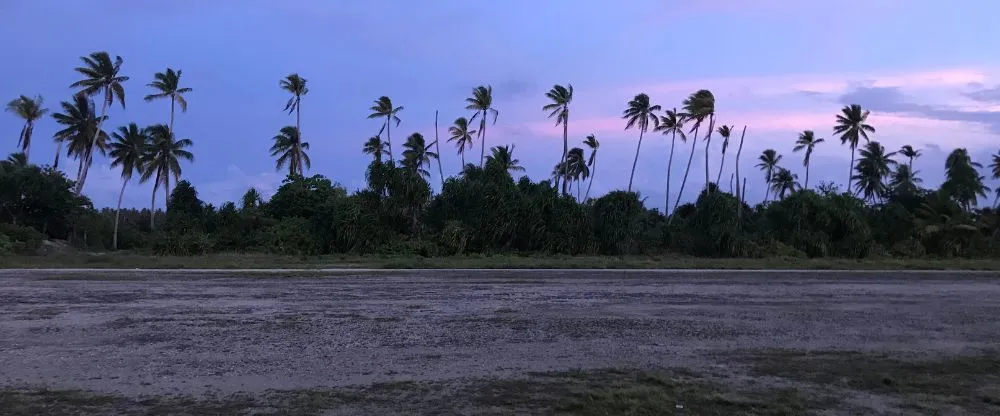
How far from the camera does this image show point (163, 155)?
57.8 m

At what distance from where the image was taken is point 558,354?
8914 mm

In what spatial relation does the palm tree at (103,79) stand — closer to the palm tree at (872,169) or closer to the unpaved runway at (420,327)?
the unpaved runway at (420,327)

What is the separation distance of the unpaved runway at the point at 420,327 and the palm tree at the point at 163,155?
39929 millimetres

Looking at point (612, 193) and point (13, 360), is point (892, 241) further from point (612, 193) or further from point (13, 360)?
point (13, 360)

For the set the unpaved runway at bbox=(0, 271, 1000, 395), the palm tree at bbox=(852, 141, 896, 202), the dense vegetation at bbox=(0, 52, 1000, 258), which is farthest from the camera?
the palm tree at bbox=(852, 141, 896, 202)

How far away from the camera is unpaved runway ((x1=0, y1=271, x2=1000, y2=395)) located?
7.96 meters

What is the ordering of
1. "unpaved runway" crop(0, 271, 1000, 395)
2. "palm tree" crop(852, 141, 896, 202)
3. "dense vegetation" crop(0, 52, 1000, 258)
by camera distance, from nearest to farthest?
1. "unpaved runway" crop(0, 271, 1000, 395)
2. "dense vegetation" crop(0, 52, 1000, 258)
3. "palm tree" crop(852, 141, 896, 202)

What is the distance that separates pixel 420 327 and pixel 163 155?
54.1 m

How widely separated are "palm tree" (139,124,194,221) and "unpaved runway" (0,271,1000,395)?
1572 inches

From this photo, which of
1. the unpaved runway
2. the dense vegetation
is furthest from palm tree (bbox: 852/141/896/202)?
the unpaved runway

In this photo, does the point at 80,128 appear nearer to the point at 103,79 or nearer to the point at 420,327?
the point at 103,79

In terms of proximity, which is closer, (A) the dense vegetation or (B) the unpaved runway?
(B) the unpaved runway

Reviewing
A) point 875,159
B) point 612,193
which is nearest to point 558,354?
point 612,193

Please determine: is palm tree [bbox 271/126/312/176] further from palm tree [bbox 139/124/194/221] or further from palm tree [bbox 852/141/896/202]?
palm tree [bbox 852/141/896/202]
